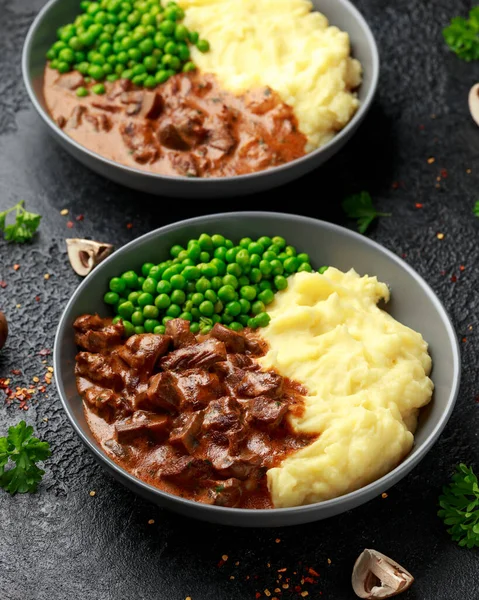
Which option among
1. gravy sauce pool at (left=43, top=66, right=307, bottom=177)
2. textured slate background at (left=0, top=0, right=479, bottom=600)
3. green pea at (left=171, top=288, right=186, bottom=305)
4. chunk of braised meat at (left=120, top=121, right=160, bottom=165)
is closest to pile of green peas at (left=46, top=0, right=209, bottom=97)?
gravy sauce pool at (left=43, top=66, right=307, bottom=177)

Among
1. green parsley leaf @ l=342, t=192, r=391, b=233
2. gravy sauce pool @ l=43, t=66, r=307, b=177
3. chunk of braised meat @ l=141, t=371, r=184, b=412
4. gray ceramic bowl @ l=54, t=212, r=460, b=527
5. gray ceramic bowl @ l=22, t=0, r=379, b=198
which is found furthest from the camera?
green parsley leaf @ l=342, t=192, r=391, b=233

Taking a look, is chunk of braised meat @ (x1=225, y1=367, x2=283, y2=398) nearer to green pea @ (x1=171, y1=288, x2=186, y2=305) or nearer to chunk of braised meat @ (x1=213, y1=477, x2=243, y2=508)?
chunk of braised meat @ (x1=213, y1=477, x2=243, y2=508)

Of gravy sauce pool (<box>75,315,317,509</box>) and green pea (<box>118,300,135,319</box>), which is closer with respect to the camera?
gravy sauce pool (<box>75,315,317,509</box>)

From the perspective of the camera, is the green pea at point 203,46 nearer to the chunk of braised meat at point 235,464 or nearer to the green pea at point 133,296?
the green pea at point 133,296

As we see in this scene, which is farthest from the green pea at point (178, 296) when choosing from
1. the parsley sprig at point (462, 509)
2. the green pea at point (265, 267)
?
the parsley sprig at point (462, 509)

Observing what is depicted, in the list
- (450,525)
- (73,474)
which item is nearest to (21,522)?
(73,474)

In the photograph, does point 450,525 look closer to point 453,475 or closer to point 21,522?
point 453,475
